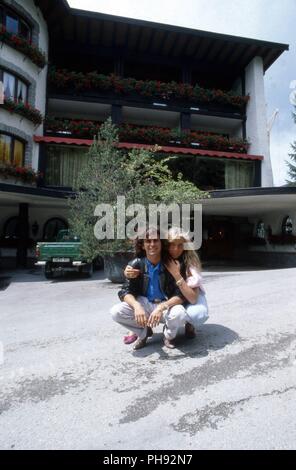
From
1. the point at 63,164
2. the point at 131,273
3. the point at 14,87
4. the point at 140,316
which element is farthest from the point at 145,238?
the point at 14,87

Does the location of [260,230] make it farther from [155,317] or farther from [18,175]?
[155,317]

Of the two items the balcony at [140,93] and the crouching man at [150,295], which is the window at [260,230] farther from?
the crouching man at [150,295]

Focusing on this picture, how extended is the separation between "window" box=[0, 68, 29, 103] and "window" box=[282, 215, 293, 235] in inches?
561

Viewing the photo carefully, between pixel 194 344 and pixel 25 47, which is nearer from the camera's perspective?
pixel 194 344

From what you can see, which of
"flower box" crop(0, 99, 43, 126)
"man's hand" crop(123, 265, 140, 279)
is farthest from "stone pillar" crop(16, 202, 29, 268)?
"man's hand" crop(123, 265, 140, 279)

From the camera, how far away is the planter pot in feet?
32.7

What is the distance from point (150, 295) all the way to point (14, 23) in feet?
59.9

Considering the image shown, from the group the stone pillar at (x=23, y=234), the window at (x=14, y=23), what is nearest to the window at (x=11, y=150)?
the stone pillar at (x=23, y=234)

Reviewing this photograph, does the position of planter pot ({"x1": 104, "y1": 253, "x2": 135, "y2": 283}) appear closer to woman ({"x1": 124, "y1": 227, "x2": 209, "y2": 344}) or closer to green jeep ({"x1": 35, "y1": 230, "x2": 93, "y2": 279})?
green jeep ({"x1": 35, "y1": 230, "x2": 93, "y2": 279})

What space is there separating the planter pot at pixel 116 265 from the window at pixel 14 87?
10464 millimetres

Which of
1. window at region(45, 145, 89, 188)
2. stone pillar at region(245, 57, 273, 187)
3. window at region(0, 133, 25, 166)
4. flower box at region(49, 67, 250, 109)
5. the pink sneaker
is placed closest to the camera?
the pink sneaker

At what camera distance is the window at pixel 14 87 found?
1564 centimetres

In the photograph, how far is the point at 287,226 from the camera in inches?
640

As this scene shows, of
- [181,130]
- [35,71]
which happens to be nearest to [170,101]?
[181,130]
